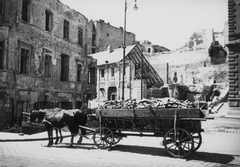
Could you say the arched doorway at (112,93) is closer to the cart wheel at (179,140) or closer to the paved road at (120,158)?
the paved road at (120,158)

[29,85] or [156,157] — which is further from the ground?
[29,85]

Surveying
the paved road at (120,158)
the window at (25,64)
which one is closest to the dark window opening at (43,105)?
the window at (25,64)

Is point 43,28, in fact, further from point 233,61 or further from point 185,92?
point 185,92

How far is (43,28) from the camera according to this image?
16859 millimetres

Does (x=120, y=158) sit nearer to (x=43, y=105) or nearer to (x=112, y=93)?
(x=43, y=105)

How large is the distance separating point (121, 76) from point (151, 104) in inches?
1156

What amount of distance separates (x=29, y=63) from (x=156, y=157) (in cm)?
1199

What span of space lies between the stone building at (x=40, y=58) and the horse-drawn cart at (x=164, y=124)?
8620 millimetres

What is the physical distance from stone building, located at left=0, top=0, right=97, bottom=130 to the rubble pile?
8.48 m

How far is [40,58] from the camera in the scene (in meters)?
16.5

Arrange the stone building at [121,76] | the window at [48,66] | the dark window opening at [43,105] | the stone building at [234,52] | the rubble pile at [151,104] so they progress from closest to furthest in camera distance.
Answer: the rubble pile at [151,104], the dark window opening at [43,105], the window at [48,66], the stone building at [234,52], the stone building at [121,76]

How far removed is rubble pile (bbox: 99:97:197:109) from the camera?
23.4ft

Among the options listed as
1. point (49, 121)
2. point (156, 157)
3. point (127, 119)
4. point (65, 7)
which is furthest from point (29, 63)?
point (156, 157)

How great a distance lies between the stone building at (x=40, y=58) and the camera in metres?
14.0
